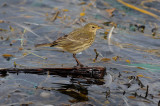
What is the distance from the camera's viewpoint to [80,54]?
24.8ft

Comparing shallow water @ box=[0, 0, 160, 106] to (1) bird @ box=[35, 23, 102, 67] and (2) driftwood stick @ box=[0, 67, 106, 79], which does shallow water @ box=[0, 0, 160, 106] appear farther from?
(1) bird @ box=[35, 23, 102, 67]

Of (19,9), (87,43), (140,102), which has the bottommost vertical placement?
(140,102)

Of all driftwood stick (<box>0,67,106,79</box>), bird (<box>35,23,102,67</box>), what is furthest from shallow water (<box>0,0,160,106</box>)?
bird (<box>35,23,102,67</box>)

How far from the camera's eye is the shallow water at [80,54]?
17.0ft

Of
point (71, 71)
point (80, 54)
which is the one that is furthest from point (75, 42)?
point (71, 71)

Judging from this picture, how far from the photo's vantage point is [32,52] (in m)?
7.30

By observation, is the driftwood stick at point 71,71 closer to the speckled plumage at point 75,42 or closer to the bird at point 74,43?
the bird at point 74,43

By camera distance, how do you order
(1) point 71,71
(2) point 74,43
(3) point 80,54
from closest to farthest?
(1) point 71,71
(2) point 74,43
(3) point 80,54

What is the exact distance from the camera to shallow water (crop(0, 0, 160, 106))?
518cm

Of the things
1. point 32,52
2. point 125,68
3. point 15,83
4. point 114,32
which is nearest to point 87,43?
point 125,68

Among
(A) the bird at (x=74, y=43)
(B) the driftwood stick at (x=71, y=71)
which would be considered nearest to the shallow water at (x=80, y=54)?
(B) the driftwood stick at (x=71, y=71)

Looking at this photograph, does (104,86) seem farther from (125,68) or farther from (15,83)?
(15,83)

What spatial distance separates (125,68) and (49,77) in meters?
1.84

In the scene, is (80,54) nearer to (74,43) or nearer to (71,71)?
(74,43)
